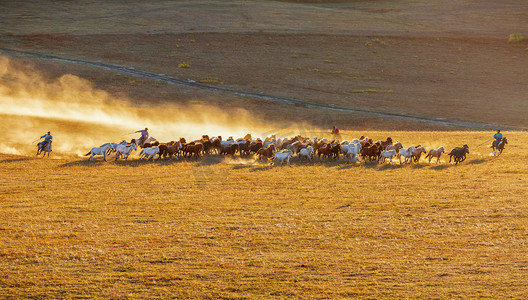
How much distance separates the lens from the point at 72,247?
2062 cm

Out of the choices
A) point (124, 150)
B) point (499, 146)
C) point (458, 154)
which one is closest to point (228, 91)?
point (124, 150)

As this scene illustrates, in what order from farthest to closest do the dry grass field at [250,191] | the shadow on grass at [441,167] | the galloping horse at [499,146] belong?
1. the galloping horse at [499,146]
2. the shadow on grass at [441,167]
3. the dry grass field at [250,191]

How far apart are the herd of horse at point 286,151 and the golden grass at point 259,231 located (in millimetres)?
1863

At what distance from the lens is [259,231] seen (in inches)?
898

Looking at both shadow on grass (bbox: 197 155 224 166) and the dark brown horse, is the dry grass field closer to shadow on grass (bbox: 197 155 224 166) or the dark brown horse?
shadow on grass (bbox: 197 155 224 166)

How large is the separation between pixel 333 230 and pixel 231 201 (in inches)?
251

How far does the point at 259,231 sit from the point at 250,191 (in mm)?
6745

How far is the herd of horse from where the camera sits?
1453 inches

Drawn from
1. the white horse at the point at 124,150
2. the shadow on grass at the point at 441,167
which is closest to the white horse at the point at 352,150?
the shadow on grass at the point at 441,167

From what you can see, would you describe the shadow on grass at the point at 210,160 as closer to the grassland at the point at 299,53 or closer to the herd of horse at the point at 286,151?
the herd of horse at the point at 286,151

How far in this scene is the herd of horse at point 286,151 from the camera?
36906mm

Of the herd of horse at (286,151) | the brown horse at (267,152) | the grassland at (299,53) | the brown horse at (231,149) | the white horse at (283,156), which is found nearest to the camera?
the white horse at (283,156)

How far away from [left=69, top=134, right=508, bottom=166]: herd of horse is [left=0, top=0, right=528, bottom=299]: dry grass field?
38.5 inches

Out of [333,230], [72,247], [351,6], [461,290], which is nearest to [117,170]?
[72,247]
